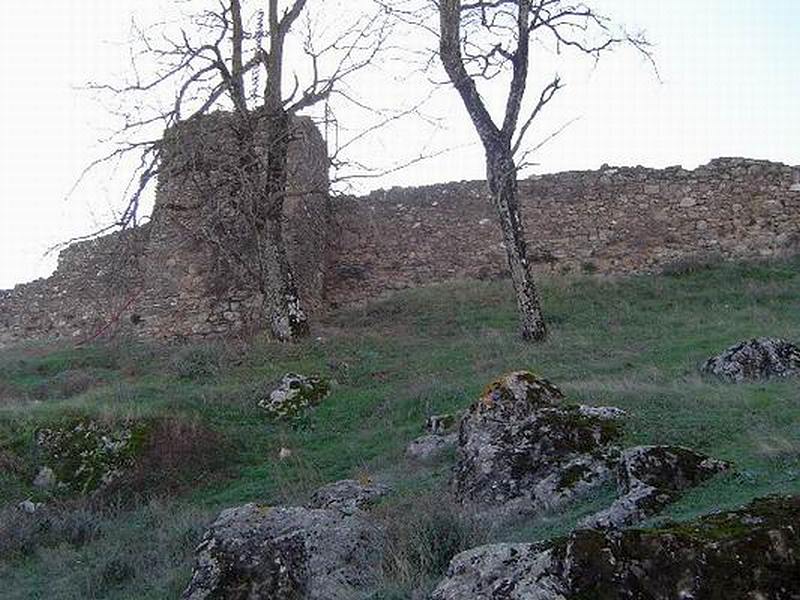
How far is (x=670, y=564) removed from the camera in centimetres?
357

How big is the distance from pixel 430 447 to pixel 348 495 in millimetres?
1439

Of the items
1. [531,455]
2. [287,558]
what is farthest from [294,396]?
[287,558]

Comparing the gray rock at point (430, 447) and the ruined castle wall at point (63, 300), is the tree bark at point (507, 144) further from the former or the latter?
the ruined castle wall at point (63, 300)

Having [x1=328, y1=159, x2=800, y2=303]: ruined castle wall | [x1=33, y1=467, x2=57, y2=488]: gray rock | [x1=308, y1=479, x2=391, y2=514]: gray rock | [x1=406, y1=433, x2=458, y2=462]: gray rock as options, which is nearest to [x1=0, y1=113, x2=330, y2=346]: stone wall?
[x1=328, y1=159, x2=800, y2=303]: ruined castle wall

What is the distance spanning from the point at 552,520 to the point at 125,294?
1307 cm

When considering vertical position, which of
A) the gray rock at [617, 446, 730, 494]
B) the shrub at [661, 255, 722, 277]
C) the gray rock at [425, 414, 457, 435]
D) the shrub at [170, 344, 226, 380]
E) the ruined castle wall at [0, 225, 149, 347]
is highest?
the ruined castle wall at [0, 225, 149, 347]

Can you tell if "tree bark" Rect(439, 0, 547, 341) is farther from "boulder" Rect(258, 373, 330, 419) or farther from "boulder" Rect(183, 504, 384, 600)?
"boulder" Rect(183, 504, 384, 600)

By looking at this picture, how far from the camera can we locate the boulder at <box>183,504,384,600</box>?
530cm

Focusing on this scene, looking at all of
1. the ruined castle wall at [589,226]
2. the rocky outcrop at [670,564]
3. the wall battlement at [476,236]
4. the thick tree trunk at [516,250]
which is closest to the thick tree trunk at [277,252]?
the wall battlement at [476,236]

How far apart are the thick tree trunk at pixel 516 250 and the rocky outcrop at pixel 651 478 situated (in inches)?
314

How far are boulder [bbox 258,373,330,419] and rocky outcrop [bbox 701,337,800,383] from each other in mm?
4714

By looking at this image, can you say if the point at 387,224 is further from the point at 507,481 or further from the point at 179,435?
the point at 507,481

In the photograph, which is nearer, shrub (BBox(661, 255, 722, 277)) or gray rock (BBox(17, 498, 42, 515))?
gray rock (BBox(17, 498, 42, 515))

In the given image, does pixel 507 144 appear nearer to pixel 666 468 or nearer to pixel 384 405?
pixel 384 405
